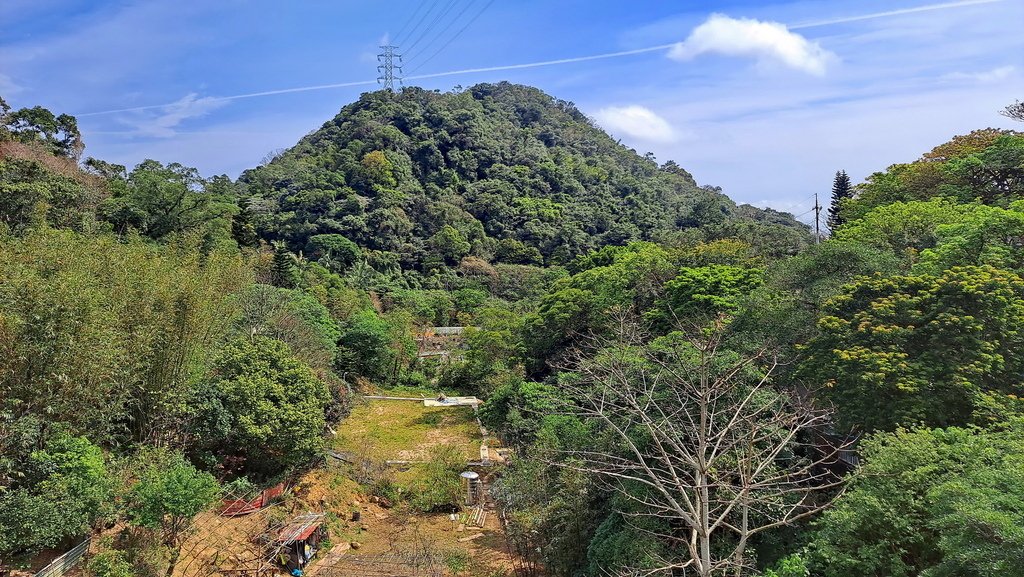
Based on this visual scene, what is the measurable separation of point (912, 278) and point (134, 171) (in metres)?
29.2

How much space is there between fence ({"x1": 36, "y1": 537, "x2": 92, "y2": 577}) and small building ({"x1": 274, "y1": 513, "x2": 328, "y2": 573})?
107 inches

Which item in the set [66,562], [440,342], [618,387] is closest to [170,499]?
[66,562]

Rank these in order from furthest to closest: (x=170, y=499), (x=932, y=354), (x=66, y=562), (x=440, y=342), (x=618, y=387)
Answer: (x=440, y=342) → (x=618, y=387) → (x=932, y=354) → (x=170, y=499) → (x=66, y=562)

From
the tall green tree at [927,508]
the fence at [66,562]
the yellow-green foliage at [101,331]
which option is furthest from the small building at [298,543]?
the tall green tree at [927,508]

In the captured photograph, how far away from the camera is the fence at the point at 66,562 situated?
22.5 feet

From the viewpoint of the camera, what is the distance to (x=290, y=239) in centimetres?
3709

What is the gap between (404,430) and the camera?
56.1ft

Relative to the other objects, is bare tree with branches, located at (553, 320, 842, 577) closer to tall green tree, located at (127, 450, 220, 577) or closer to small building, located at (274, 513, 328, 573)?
small building, located at (274, 513, 328, 573)

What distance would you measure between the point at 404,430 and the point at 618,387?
10.6 m

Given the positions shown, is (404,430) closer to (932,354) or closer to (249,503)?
(249,503)

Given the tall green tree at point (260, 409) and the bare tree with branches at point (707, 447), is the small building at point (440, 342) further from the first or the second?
the bare tree with branches at point (707, 447)

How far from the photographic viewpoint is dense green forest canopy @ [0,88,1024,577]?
211 inches

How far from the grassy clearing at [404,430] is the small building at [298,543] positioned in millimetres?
4052

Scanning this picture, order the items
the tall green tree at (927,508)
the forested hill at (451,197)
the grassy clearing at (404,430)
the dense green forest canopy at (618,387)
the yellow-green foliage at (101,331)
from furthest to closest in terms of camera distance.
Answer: the forested hill at (451,197), the grassy clearing at (404,430), the yellow-green foliage at (101,331), the dense green forest canopy at (618,387), the tall green tree at (927,508)
